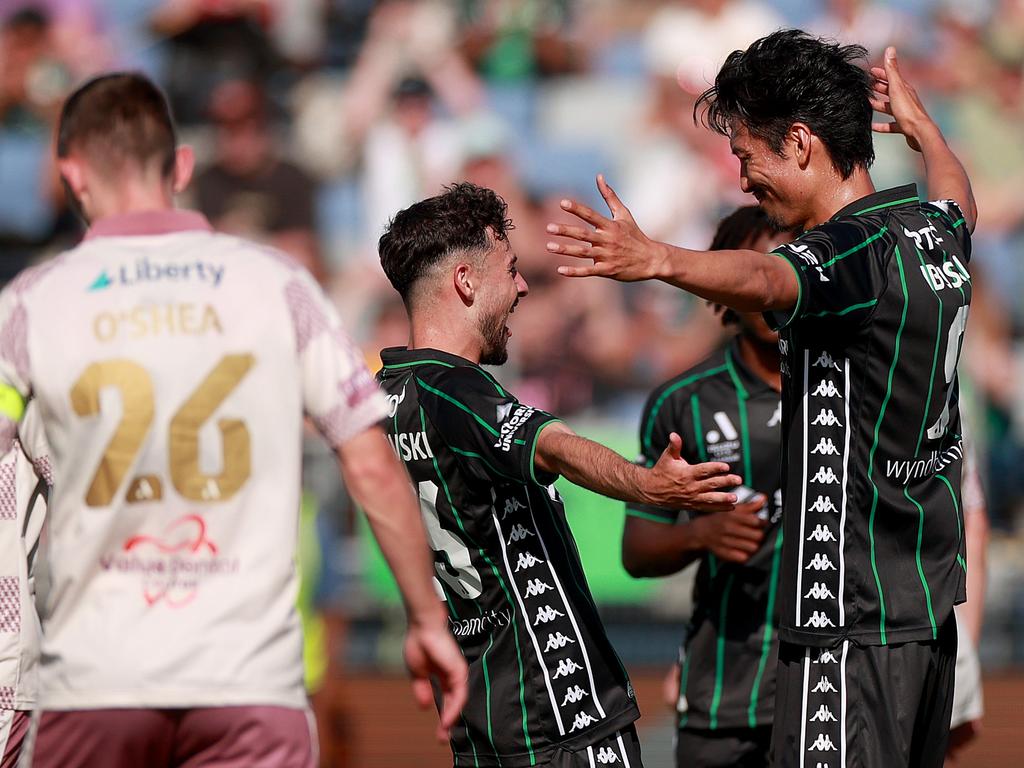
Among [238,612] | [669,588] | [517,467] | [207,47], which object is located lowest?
[669,588]

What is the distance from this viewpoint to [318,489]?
11.6 metres

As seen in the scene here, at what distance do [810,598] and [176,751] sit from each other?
1.58 metres

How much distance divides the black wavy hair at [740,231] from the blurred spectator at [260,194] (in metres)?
7.81

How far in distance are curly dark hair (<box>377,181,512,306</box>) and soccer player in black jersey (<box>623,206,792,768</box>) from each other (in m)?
1.09

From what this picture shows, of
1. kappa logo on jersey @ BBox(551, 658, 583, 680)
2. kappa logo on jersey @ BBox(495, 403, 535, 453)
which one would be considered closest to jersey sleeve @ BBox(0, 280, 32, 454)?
kappa logo on jersey @ BBox(495, 403, 535, 453)

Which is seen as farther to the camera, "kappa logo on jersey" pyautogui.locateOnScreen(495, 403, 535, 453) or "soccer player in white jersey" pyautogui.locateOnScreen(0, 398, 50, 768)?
"soccer player in white jersey" pyautogui.locateOnScreen(0, 398, 50, 768)

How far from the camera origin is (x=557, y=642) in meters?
3.73

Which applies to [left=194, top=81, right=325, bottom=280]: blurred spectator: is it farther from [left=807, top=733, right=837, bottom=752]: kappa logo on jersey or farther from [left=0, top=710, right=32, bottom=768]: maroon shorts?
[left=807, top=733, right=837, bottom=752]: kappa logo on jersey

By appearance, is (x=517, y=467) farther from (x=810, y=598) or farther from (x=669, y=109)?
(x=669, y=109)

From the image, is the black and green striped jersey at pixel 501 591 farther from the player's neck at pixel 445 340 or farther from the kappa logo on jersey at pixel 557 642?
the player's neck at pixel 445 340

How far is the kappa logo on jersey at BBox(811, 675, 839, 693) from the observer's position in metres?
3.51

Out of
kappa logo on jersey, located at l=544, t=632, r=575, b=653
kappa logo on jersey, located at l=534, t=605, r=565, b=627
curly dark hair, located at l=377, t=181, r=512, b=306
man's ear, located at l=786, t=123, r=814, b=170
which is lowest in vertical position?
kappa logo on jersey, located at l=544, t=632, r=575, b=653

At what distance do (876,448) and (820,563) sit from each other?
1.05ft

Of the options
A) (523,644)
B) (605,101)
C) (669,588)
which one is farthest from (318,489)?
(523,644)
